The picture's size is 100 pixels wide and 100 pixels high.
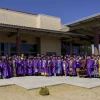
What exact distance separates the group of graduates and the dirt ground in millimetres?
4190

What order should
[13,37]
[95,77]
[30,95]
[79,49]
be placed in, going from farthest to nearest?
[79,49], [13,37], [95,77], [30,95]

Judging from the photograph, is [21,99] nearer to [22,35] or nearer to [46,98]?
[46,98]

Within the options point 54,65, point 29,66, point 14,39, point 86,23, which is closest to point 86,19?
point 86,23

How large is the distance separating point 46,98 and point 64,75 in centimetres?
800

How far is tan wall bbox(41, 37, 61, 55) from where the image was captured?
78.1 feet

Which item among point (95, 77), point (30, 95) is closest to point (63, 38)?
point (95, 77)

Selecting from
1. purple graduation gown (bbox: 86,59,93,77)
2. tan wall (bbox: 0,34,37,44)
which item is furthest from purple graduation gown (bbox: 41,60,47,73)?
tan wall (bbox: 0,34,37,44)

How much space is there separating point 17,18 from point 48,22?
4.23 meters

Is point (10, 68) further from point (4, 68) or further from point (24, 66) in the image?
point (24, 66)

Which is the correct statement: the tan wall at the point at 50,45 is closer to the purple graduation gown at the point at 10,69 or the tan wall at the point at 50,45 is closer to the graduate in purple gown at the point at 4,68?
the purple graduation gown at the point at 10,69

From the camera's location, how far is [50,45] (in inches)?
968

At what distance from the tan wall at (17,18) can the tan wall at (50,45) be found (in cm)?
253

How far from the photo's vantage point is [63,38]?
82.9 feet

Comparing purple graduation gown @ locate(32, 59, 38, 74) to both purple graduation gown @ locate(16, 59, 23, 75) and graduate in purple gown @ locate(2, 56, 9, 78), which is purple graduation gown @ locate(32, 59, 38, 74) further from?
graduate in purple gown @ locate(2, 56, 9, 78)
